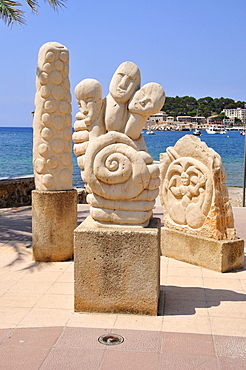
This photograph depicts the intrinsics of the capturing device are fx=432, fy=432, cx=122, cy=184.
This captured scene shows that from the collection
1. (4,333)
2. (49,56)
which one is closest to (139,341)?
(4,333)

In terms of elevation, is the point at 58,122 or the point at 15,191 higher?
the point at 58,122

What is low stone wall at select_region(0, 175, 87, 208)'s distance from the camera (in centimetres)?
1327

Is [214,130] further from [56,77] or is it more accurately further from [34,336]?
[34,336]

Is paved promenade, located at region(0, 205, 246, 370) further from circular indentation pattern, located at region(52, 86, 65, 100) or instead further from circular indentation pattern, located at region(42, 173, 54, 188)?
circular indentation pattern, located at region(52, 86, 65, 100)

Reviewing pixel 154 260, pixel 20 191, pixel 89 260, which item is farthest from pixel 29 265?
pixel 20 191

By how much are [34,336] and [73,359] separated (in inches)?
24.0

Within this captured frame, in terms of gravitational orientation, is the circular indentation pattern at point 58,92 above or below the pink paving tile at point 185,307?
above

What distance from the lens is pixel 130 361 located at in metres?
3.73

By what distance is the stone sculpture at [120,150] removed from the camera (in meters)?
4.61

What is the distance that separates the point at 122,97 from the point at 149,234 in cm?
151

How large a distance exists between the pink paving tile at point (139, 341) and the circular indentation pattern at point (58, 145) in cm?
341

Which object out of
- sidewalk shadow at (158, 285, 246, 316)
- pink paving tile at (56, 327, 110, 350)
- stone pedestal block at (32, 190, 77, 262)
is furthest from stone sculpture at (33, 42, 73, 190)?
pink paving tile at (56, 327, 110, 350)

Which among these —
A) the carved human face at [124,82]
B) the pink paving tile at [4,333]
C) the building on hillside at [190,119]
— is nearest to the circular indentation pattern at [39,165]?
the carved human face at [124,82]

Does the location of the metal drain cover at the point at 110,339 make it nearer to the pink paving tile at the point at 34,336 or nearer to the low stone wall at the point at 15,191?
the pink paving tile at the point at 34,336
